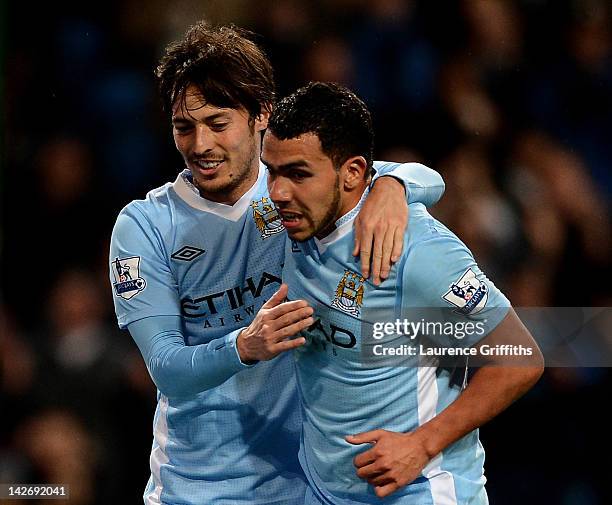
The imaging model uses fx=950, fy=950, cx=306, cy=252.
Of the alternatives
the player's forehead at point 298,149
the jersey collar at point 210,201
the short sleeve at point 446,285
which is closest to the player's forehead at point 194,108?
the jersey collar at point 210,201

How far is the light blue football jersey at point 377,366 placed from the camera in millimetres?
1627

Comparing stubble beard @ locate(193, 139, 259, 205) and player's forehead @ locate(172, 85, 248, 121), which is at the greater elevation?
player's forehead @ locate(172, 85, 248, 121)

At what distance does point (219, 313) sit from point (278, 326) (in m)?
0.35

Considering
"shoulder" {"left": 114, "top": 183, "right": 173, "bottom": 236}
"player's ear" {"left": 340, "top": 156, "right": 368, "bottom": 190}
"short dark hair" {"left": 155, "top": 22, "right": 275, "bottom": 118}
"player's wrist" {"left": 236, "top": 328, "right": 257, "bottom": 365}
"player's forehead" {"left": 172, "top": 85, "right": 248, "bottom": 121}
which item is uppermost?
"short dark hair" {"left": 155, "top": 22, "right": 275, "bottom": 118}

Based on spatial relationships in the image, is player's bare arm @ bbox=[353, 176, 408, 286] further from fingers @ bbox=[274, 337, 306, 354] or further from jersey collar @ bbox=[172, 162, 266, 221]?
jersey collar @ bbox=[172, 162, 266, 221]

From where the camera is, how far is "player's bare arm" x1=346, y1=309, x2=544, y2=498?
5.31 ft

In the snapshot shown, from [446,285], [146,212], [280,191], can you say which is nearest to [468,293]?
[446,285]

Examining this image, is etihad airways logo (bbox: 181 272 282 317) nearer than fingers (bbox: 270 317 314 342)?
No

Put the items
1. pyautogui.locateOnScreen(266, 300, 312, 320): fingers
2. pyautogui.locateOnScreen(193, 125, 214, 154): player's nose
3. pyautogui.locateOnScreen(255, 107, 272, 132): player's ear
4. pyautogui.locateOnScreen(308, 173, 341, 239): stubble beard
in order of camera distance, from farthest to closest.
A: pyautogui.locateOnScreen(255, 107, 272, 132): player's ear < pyautogui.locateOnScreen(193, 125, 214, 154): player's nose < pyautogui.locateOnScreen(308, 173, 341, 239): stubble beard < pyautogui.locateOnScreen(266, 300, 312, 320): fingers

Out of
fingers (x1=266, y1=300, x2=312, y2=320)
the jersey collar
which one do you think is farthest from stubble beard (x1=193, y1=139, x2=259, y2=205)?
fingers (x1=266, y1=300, x2=312, y2=320)

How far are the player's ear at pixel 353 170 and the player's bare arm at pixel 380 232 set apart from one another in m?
0.04

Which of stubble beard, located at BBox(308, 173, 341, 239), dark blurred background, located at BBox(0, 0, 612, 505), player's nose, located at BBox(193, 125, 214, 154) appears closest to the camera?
stubble beard, located at BBox(308, 173, 341, 239)

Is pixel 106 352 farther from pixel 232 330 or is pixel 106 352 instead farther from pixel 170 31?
pixel 170 31

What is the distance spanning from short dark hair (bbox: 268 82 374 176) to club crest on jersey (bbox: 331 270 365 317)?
0.65ft
